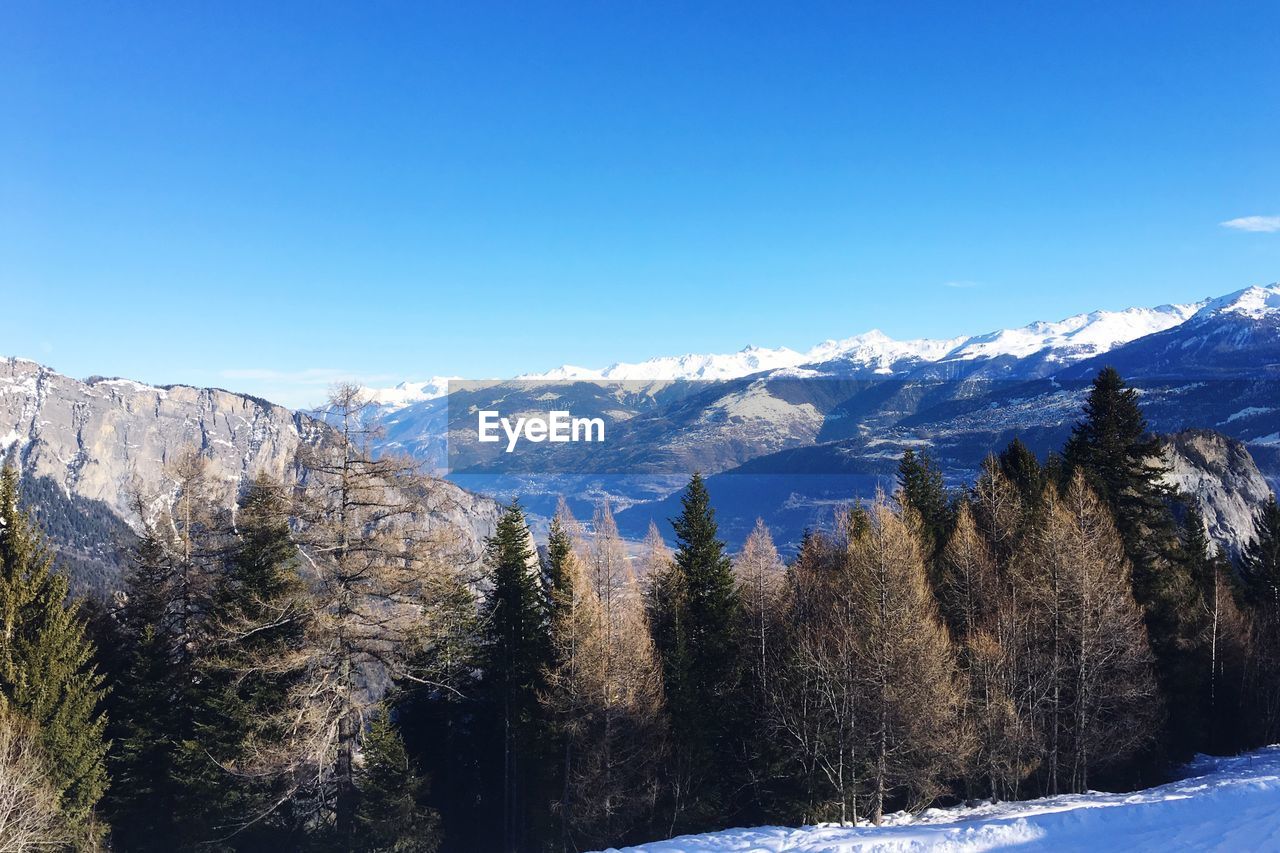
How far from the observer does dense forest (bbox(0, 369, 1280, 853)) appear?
903 inches

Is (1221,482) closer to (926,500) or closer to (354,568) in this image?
(926,500)

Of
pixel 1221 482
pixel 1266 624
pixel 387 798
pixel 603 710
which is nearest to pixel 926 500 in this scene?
pixel 1266 624

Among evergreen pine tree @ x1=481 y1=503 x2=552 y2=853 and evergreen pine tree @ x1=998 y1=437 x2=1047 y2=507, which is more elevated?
evergreen pine tree @ x1=998 y1=437 x2=1047 y2=507

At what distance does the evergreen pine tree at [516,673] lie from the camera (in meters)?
32.4

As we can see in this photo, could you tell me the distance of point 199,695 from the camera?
27.3 metres

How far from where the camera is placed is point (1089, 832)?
20250 millimetres

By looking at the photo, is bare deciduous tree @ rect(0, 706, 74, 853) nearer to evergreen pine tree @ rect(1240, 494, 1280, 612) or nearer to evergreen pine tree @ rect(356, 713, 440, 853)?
evergreen pine tree @ rect(356, 713, 440, 853)

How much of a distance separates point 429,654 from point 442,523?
5571 mm

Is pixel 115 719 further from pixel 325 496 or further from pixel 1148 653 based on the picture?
pixel 1148 653

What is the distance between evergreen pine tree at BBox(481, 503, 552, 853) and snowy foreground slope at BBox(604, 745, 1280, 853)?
12.4 meters

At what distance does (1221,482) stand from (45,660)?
167 metres

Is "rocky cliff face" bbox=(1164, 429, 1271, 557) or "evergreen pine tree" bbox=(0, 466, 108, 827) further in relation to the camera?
"rocky cliff face" bbox=(1164, 429, 1271, 557)

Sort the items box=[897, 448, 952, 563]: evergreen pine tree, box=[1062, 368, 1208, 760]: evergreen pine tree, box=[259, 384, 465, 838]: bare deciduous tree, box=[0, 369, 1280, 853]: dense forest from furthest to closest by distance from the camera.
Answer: box=[897, 448, 952, 563]: evergreen pine tree
box=[1062, 368, 1208, 760]: evergreen pine tree
box=[0, 369, 1280, 853]: dense forest
box=[259, 384, 465, 838]: bare deciduous tree

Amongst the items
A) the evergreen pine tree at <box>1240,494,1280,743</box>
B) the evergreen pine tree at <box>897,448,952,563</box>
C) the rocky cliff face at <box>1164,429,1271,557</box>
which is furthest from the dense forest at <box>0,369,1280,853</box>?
the rocky cliff face at <box>1164,429,1271,557</box>
